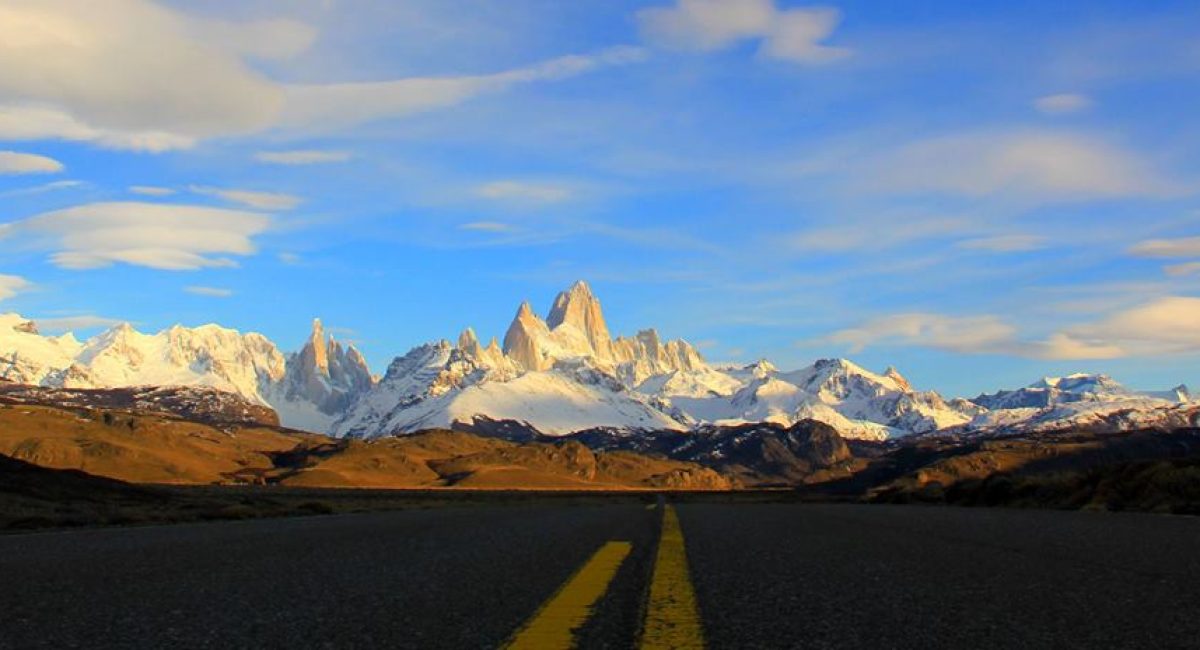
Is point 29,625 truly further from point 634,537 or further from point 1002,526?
point 1002,526

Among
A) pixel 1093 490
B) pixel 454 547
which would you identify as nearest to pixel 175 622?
pixel 454 547

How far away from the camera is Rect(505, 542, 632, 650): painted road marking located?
5.21 metres

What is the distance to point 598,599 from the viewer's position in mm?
6914

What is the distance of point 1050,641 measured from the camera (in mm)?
Result: 5301

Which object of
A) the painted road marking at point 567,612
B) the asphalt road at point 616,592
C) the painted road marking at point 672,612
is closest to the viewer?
the painted road marking at point 672,612

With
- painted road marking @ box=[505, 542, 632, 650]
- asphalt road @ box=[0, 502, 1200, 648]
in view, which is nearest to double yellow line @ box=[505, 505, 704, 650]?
painted road marking @ box=[505, 542, 632, 650]

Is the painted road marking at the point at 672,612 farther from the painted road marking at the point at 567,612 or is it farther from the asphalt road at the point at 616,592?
the painted road marking at the point at 567,612

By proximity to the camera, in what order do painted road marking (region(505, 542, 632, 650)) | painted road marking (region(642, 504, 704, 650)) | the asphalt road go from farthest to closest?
the asphalt road → painted road marking (region(505, 542, 632, 650)) → painted road marking (region(642, 504, 704, 650))

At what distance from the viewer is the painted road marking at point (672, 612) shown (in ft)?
16.7

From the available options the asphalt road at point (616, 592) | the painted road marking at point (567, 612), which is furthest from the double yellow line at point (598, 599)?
the asphalt road at point (616, 592)

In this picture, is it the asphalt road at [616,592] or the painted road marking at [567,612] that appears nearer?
the painted road marking at [567,612]

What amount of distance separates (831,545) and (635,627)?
25.2 feet

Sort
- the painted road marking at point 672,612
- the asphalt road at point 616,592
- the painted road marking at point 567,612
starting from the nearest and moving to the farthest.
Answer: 1. the painted road marking at point 672,612
2. the painted road marking at point 567,612
3. the asphalt road at point 616,592

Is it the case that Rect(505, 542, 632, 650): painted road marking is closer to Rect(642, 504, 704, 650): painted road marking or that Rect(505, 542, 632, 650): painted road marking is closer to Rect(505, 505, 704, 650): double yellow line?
Rect(505, 505, 704, 650): double yellow line
